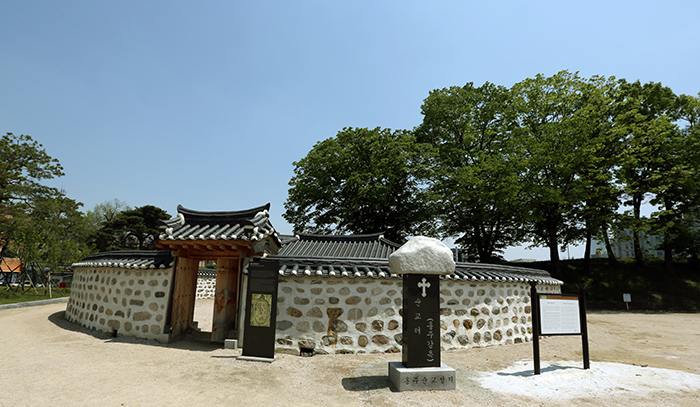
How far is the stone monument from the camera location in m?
5.19

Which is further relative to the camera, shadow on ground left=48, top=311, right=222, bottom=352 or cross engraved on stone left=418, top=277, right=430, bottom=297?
shadow on ground left=48, top=311, right=222, bottom=352

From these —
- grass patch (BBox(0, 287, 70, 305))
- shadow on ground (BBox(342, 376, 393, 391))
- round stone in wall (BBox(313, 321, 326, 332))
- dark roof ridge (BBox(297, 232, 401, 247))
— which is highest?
dark roof ridge (BBox(297, 232, 401, 247))

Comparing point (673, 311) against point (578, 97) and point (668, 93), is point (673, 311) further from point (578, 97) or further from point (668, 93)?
point (668, 93)

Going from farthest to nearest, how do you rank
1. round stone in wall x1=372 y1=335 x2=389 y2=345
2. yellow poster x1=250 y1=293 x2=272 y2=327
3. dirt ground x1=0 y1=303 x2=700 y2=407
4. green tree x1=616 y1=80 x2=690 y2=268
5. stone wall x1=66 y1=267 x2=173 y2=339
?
1. green tree x1=616 y1=80 x2=690 y2=268
2. stone wall x1=66 y1=267 x2=173 y2=339
3. round stone in wall x1=372 y1=335 x2=389 y2=345
4. yellow poster x1=250 y1=293 x2=272 y2=327
5. dirt ground x1=0 y1=303 x2=700 y2=407

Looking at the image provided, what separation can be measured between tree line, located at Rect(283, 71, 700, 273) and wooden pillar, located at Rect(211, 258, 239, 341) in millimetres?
13568

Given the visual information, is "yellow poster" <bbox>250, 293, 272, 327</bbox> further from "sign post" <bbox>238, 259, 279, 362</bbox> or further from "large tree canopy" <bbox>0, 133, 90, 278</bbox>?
"large tree canopy" <bbox>0, 133, 90, 278</bbox>

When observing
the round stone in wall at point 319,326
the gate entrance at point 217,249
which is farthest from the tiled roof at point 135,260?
the round stone in wall at point 319,326

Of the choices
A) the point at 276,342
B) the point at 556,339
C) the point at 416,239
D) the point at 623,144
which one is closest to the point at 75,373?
the point at 276,342

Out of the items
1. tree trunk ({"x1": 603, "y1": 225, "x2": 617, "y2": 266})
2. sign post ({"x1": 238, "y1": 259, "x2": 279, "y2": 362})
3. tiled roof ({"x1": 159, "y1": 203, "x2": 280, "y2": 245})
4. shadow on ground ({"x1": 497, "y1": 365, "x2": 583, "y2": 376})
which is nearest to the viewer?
shadow on ground ({"x1": 497, "y1": 365, "x2": 583, "y2": 376})

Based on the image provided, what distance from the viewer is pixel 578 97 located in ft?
72.0

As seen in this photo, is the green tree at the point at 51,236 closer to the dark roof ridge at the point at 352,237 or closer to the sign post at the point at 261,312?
the dark roof ridge at the point at 352,237

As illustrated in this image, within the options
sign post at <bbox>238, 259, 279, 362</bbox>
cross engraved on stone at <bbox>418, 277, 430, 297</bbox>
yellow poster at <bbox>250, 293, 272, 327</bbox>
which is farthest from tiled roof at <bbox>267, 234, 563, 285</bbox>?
cross engraved on stone at <bbox>418, 277, 430, 297</bbox>

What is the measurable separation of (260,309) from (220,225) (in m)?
2.83

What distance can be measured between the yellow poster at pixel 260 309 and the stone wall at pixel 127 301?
2.74m
